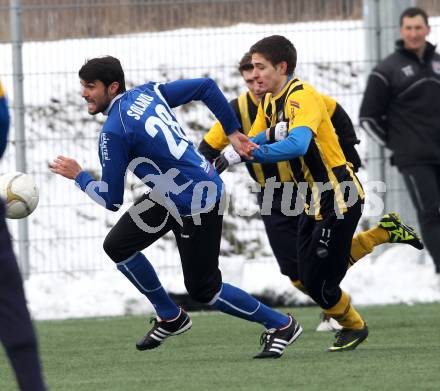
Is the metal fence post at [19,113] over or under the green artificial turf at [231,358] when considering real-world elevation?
over

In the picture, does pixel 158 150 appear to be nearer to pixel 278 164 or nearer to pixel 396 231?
pixel 278 164

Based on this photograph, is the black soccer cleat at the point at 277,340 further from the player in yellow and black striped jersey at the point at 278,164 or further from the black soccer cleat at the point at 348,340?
the player in yellow and black striped jersey at the point at 278,164

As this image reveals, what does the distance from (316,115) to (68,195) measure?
5.22 meters

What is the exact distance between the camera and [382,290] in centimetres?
1147

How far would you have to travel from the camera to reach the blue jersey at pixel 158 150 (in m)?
7.17

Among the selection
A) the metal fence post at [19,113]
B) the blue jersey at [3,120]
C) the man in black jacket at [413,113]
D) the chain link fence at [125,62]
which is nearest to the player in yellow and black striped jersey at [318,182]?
the blue jersey at [3,120]

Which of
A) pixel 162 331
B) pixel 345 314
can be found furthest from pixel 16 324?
pixel 345 314

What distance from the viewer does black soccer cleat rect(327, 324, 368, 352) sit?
772cm

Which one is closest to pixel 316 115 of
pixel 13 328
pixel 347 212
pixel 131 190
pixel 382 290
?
pixel 347 212

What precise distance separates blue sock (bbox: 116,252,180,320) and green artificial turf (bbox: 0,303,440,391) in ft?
0.89

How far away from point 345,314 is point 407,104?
11.3 ft

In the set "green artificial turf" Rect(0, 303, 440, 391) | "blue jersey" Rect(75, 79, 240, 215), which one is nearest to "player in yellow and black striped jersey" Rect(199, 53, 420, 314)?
"green artificial turf" Rect(0, 303, 440, 391)

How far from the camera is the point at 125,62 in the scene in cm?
1180

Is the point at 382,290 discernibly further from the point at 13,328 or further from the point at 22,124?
the point at 13,328
